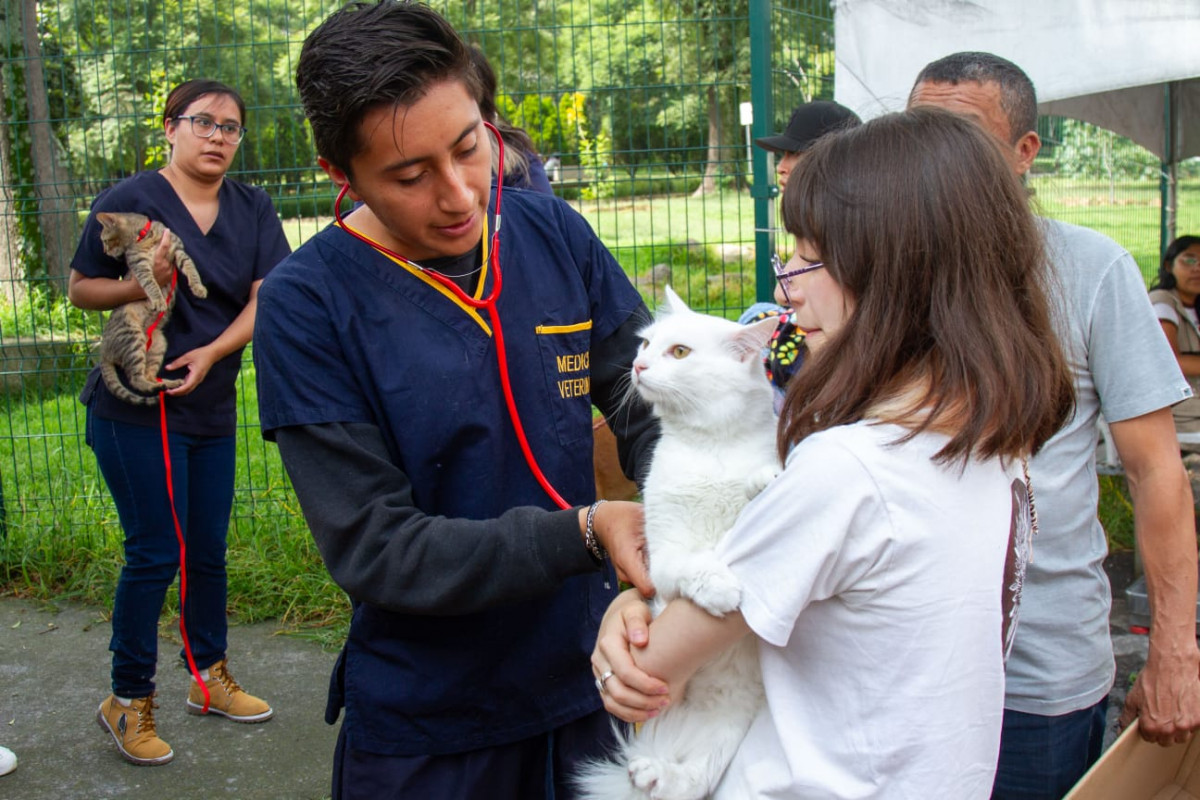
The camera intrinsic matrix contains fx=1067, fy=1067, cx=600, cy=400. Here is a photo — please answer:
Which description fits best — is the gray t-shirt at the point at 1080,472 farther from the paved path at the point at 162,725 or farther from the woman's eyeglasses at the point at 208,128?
the woman's eyeglasses at the point at 208,128

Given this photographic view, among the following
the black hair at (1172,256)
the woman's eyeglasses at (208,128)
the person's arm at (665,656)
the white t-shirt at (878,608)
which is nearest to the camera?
the white t-shirt at (878,608)

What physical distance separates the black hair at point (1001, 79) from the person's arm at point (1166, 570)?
81 centimetres

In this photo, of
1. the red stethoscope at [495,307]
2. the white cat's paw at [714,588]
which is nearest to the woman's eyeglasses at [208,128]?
the red stethoscope at [495,307]

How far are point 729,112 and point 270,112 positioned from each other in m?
2.28

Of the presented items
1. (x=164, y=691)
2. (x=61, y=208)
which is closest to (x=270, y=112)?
(x=61, y=208)

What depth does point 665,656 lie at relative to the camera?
147cm

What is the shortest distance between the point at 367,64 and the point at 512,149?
6.62ft

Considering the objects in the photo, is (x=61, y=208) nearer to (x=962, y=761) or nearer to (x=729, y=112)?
(x=729, y=112)

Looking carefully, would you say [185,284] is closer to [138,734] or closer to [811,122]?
[138,734]

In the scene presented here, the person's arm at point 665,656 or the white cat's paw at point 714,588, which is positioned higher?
the white cat's paw at point 714,588

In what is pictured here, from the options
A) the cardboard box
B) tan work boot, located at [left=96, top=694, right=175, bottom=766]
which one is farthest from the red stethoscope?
tan work boot, located at [left=96, top=694, right=175, bottom=766]

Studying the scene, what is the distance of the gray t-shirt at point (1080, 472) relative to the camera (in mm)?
2123

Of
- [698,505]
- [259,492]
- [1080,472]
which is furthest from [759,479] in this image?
[259,492]

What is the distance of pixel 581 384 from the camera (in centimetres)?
193
